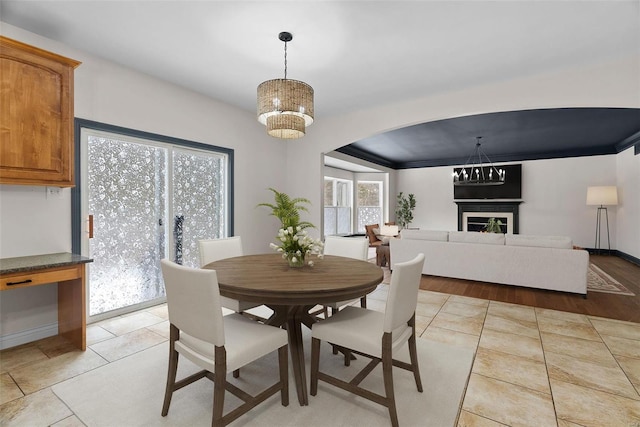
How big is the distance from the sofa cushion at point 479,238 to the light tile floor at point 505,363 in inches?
44.1

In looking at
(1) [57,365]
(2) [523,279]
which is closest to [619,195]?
(2) [523,279]

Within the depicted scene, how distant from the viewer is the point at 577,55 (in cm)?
301

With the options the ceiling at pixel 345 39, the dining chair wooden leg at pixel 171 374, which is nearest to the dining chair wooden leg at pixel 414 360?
the dining chair wooden leg at pixel 171 374

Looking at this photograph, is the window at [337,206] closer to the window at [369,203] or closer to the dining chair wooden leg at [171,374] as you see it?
the window at [369,203]

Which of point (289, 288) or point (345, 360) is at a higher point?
point (289, 288)

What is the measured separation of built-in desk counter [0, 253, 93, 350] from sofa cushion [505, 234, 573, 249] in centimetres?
507

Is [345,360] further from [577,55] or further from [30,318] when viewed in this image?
[577,55]

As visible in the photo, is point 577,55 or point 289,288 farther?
point 577,55

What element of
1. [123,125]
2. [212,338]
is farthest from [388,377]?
[123,125]

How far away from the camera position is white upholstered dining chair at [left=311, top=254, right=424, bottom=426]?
1.63m

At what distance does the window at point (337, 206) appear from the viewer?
353 inches

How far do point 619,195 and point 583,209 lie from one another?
736mm

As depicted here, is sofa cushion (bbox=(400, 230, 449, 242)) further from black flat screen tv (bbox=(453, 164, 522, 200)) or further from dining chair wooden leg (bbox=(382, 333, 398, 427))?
black flat screen tv (bbox=(453, 164, 522, 200))

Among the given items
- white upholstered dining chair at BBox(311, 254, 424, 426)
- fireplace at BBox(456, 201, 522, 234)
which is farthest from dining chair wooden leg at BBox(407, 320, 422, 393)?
fireplace at BBox(456, 201, 522, 234)
